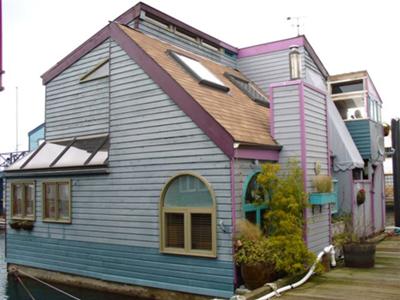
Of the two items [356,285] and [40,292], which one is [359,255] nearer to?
[356,285]

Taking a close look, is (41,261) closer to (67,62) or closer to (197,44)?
(67,62)

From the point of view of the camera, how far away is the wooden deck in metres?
7.92

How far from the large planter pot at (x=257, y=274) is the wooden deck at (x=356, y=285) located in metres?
0.54

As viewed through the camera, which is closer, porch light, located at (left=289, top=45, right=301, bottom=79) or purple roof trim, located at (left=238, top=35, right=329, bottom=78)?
porch light, located at (left=289, top=45, right=301, bottom=79)

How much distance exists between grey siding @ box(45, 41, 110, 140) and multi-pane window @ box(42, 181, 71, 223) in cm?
146

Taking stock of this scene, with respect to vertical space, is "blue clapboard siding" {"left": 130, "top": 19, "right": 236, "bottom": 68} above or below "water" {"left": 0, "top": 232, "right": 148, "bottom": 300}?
above

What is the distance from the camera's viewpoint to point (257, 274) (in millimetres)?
8500

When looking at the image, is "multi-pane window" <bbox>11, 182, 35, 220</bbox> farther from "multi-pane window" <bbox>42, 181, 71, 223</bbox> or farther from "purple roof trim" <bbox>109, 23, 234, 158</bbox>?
"purple roof trim" <bbox>109, 23, 234, 158</bbox>

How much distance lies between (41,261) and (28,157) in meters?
3.08

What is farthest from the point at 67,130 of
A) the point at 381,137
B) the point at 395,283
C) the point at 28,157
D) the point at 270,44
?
the point at 381,137

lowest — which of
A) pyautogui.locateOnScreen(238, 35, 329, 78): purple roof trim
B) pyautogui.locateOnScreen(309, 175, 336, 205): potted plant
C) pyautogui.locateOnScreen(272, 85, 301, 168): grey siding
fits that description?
pyautogui.locateOnScreen(309, 175, 336, 205): potted plant

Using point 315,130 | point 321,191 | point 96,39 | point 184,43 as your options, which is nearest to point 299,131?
point 315,130

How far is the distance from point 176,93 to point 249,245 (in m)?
3.50

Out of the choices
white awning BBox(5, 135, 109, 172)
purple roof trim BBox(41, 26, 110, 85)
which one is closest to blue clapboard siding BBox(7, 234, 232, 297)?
white awning BBox(5, 135, 109, 172)
